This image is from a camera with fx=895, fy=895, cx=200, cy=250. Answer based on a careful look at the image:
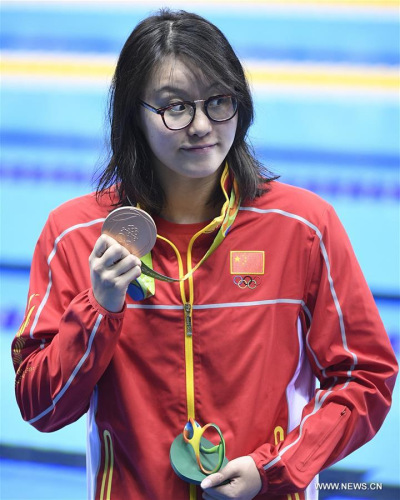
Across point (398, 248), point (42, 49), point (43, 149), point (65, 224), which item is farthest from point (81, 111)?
point (65, 224)

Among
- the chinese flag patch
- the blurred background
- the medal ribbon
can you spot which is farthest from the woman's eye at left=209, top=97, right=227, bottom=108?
the blurred background

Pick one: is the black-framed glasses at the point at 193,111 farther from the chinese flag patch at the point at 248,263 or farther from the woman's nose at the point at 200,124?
the chinese flag patch at the point at 248,263

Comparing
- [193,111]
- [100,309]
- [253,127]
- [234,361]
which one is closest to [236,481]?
[234,361]

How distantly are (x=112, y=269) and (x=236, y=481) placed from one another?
0.49 metres

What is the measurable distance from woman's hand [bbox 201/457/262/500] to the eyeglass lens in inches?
27.4

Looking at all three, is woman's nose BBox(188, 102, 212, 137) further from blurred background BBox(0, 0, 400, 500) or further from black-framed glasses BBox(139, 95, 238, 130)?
blurred background BBox(0, 0, 400, 500)

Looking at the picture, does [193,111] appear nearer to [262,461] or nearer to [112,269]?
[112,269]

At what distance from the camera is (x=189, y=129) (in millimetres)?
1842

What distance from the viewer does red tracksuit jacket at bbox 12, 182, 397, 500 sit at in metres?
1.83

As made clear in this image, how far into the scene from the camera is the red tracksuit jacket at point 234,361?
1.83 metres

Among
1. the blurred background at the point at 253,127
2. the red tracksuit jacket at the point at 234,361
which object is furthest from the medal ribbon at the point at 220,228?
the blurred background at the point at 253,127

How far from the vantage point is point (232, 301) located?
1.89m

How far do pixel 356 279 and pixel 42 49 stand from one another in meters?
4.64

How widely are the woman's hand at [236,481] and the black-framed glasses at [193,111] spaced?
694mm
